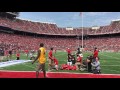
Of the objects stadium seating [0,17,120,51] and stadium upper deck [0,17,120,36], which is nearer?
stadium seating [0,17,120,51]

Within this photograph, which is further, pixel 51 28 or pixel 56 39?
pixel 51 28

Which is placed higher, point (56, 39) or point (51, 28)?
point (51, 28)

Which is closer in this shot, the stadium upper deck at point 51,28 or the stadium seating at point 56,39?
the stadium seating at point 56,39

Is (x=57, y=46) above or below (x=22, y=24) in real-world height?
below
